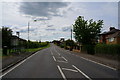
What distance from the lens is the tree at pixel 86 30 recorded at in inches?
1936

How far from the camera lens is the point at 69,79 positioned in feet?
31.0

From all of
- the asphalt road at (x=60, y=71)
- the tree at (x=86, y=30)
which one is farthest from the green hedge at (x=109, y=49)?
the tree at (x=86, y=30)

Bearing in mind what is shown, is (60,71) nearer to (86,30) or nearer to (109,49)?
(109,49)

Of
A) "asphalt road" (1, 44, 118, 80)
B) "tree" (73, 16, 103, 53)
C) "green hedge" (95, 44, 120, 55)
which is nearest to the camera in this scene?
"asphalt road" (1, 44, 118, 80)

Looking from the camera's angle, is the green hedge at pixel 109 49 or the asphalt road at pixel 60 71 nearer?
the asphalt road at pixel 60 71

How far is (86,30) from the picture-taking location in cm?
4934

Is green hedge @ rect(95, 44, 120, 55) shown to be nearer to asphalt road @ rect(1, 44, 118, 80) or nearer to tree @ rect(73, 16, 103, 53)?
asphalt road @ rect(1, 44, 118, 80)

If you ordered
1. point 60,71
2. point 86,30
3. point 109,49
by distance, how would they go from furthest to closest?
point 86,30, point 109,49, point 60,71

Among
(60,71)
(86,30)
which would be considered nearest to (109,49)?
(60,71)

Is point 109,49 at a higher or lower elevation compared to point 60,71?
higher

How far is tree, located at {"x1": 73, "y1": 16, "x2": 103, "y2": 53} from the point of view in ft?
161

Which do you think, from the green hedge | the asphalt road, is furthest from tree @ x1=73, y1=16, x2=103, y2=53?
the asphalt road

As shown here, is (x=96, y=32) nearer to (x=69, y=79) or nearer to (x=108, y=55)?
(x=108, y=55)

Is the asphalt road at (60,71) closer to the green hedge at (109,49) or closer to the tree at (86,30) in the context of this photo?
the green hedge at (109,49)
